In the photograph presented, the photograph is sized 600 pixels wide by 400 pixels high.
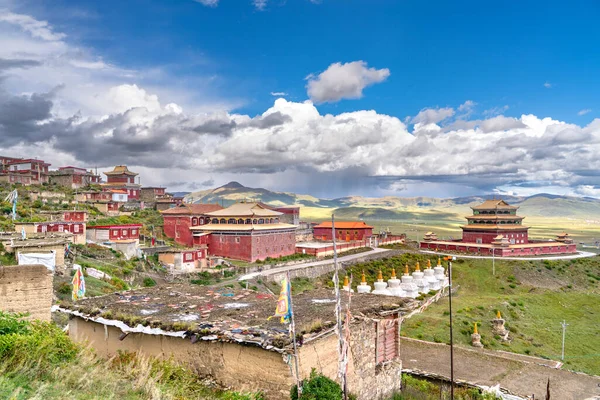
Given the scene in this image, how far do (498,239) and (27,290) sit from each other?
6283cm

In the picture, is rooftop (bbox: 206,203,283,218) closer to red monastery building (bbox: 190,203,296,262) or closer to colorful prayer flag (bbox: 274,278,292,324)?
red monastery building (bbox: 190,203,296,262)

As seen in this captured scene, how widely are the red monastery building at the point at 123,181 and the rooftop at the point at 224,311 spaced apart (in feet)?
197

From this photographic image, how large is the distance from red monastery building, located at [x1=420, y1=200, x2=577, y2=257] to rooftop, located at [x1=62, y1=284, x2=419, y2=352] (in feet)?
180

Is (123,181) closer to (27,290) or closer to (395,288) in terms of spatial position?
(395,288)

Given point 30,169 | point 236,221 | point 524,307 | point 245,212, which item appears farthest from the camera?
point 30,169

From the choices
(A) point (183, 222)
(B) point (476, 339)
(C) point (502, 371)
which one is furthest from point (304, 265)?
(C) point (502, 371)

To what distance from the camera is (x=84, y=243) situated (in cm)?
4022

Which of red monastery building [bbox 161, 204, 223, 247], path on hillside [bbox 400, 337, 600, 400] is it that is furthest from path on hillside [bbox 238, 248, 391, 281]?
path on hillside [bbox 400, 337, 600, 400]

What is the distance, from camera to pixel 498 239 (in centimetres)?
6438

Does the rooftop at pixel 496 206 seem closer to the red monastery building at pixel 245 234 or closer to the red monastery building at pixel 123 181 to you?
the red monastery building at pixel 245 234

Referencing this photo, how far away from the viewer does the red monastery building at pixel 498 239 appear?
6378cm

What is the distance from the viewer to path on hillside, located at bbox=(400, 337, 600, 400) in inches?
702

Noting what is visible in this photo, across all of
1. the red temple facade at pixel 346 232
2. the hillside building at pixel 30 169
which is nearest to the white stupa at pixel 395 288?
the red temple facade at pixel 346 232

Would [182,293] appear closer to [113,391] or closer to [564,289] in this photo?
[113,391]
